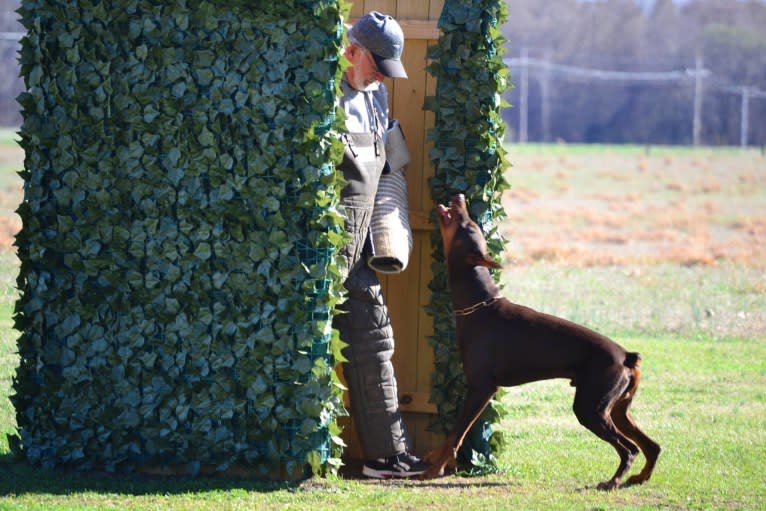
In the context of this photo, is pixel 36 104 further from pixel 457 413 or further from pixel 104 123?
pixel 457 413

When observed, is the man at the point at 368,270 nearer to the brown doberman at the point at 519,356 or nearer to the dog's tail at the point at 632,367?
the brown doberman at the point at 519,356

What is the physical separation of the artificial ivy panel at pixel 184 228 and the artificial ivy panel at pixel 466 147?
84 centimetres

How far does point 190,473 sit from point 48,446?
759mm

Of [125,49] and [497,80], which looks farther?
[497,80]

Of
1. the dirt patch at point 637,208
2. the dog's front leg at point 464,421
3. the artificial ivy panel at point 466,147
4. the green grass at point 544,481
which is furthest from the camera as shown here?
the dirt patch at point 637,208

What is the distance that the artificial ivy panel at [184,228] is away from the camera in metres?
5.82

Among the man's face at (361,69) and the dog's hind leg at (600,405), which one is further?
the man's face at (361,69)

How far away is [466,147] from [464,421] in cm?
146

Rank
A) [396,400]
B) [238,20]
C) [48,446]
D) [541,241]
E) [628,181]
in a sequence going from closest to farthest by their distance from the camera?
[238,20] → [48,446] → [396,400] → [541,241] → [628,181]

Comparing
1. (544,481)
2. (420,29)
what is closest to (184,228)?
(420,29)

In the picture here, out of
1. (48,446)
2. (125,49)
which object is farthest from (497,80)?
(48,446)

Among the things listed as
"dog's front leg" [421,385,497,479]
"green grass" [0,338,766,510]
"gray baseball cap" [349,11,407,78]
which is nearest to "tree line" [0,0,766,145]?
"green grass" [0,338,766,510]

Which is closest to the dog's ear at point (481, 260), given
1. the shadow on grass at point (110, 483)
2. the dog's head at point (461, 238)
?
the dog's head at point (461, 238)

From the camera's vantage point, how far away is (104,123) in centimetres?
594
